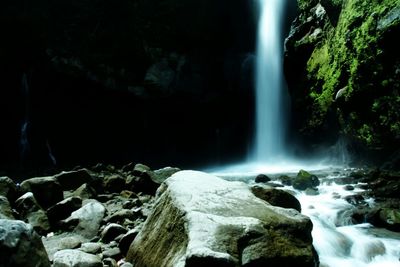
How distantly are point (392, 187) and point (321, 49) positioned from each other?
40.9 ft

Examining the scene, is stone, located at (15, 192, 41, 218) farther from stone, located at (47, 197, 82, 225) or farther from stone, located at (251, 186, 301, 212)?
stone, located at (251, 186, 301, 212)

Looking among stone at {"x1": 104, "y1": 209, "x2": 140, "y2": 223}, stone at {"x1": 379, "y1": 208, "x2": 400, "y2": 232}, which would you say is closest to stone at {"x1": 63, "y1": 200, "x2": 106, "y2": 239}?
stone at {"x1": 104, "y1": 209, "x2": 140, "y2": 223}

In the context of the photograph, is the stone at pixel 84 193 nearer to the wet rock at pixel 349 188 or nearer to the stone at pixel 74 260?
the stone at pixel 74 260

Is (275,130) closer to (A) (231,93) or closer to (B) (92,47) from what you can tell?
(A) (231,93)

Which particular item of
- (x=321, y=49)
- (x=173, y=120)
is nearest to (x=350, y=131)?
(x=321, y=49)

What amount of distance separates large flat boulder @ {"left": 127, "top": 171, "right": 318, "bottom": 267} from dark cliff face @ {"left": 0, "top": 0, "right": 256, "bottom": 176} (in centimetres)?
2341

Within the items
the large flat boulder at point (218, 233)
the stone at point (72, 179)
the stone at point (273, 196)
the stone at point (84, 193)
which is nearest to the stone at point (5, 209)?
the stone at point (84, 193)

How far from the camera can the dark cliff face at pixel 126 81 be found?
27.1 metres

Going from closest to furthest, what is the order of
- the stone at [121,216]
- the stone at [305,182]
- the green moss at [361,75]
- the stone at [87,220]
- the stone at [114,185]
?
the stone at [87,220] → the stone at [121,216] → the stone at [114,185] → the stone at [305,182] → the green moss at [361,75]

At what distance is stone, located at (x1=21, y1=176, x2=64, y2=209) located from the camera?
8516 mm

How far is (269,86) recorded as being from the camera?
1085 inches

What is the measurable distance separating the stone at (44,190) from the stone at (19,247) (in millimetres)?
4874

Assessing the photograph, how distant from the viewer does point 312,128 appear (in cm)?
2134

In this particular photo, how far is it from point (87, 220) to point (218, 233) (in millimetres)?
3829
